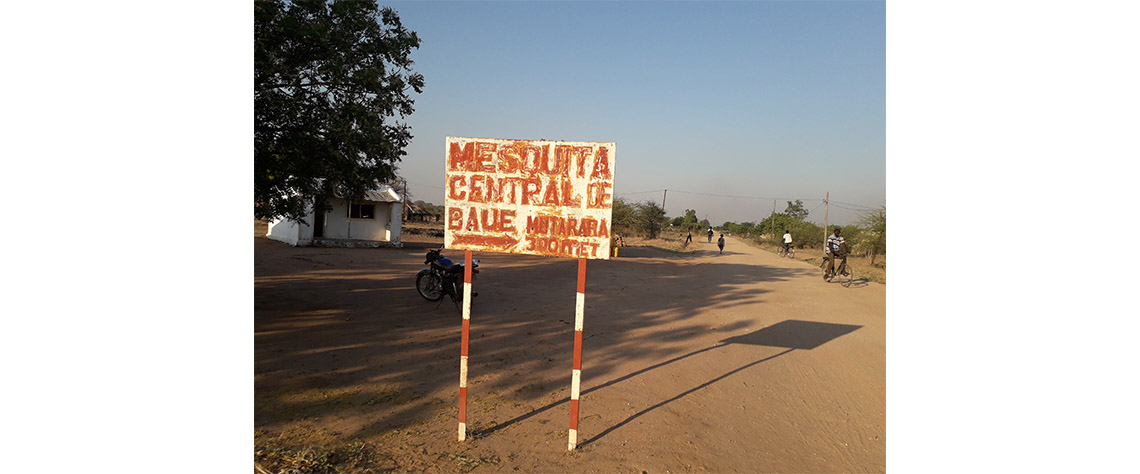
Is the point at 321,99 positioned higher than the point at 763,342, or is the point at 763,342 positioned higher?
the point at 321,99

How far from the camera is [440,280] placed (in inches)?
381

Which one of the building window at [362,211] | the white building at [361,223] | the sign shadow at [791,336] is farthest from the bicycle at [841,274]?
the building window at [362,211]

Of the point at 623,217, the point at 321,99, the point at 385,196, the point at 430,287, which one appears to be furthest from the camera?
the point at 623,217

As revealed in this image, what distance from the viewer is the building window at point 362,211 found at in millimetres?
24109

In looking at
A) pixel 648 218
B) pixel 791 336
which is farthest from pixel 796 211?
pixel 791 336

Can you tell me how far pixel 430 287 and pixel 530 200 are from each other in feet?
20.5

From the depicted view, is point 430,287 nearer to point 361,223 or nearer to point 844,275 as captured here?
point 844,275

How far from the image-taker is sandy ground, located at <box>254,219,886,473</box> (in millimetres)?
4051

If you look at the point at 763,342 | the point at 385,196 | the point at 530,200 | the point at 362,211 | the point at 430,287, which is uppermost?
the point at 385,196

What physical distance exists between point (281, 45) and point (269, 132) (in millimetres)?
1092

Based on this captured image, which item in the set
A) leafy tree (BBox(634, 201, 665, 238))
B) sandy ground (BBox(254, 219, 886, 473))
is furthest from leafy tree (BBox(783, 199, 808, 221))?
sandy ground (BBox(254, 219, 886, 473))

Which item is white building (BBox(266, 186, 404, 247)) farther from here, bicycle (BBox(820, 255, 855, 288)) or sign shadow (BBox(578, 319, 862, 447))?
sign shadow (BBox(578, 319, 862, 447))

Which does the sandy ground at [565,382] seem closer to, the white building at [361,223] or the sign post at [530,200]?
the sign post at [530,200]

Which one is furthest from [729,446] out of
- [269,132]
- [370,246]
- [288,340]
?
[370,246]
